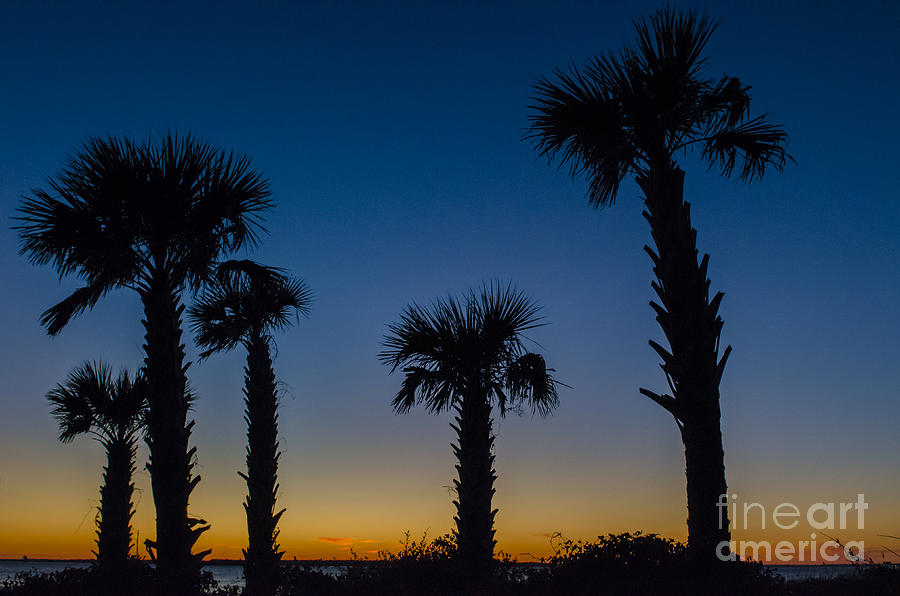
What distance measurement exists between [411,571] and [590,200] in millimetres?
8430

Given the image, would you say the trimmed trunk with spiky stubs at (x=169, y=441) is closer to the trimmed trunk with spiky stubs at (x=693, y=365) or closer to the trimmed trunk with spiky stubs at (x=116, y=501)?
the trimmed trunk with spiky stubs at (x=693, y=365)

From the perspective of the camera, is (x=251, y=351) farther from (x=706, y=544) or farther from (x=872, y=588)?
(x=872, y=588)

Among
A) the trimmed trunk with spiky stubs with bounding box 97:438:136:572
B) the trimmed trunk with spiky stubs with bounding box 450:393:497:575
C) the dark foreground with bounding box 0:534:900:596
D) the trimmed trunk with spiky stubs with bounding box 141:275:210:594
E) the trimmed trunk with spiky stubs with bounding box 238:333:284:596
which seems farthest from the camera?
the trimmed trunk with spiky stubs with bounding box 97:438:136:572

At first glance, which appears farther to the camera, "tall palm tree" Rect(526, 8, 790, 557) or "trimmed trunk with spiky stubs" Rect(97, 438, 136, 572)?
"trimmed trunk with spiky stubs" Rect(97, 438, 136, 572)

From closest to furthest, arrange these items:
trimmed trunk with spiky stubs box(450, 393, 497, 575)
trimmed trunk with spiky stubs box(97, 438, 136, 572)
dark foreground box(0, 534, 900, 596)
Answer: dark foreground box(0, 534, 900, 596)
trimmed trunk with spiky stubs box(450, 393, 497, 575)
trimmed trunk with spiky stubs box(97, 438, 136, 572)

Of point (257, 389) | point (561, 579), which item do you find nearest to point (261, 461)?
point (257, 389)

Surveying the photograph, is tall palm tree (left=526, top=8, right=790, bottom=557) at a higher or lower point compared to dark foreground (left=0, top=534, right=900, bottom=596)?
higher

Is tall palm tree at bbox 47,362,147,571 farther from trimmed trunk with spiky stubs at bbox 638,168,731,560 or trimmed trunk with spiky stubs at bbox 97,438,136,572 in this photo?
trimmed trunk with spiky stubs at bbox 638,168,731,560

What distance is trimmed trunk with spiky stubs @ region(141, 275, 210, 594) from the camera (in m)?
11.9

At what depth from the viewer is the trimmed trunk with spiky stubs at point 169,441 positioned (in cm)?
1188

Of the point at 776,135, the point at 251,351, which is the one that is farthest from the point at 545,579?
the point at 251,351

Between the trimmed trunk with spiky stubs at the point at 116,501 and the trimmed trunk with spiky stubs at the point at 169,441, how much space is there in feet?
42.1

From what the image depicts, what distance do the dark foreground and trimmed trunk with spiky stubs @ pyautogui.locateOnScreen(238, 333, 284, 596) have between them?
2753 mm

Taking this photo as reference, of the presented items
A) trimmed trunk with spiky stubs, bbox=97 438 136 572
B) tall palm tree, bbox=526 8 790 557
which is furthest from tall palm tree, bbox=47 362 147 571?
tall palm tree, bbox=526 8 790 557
